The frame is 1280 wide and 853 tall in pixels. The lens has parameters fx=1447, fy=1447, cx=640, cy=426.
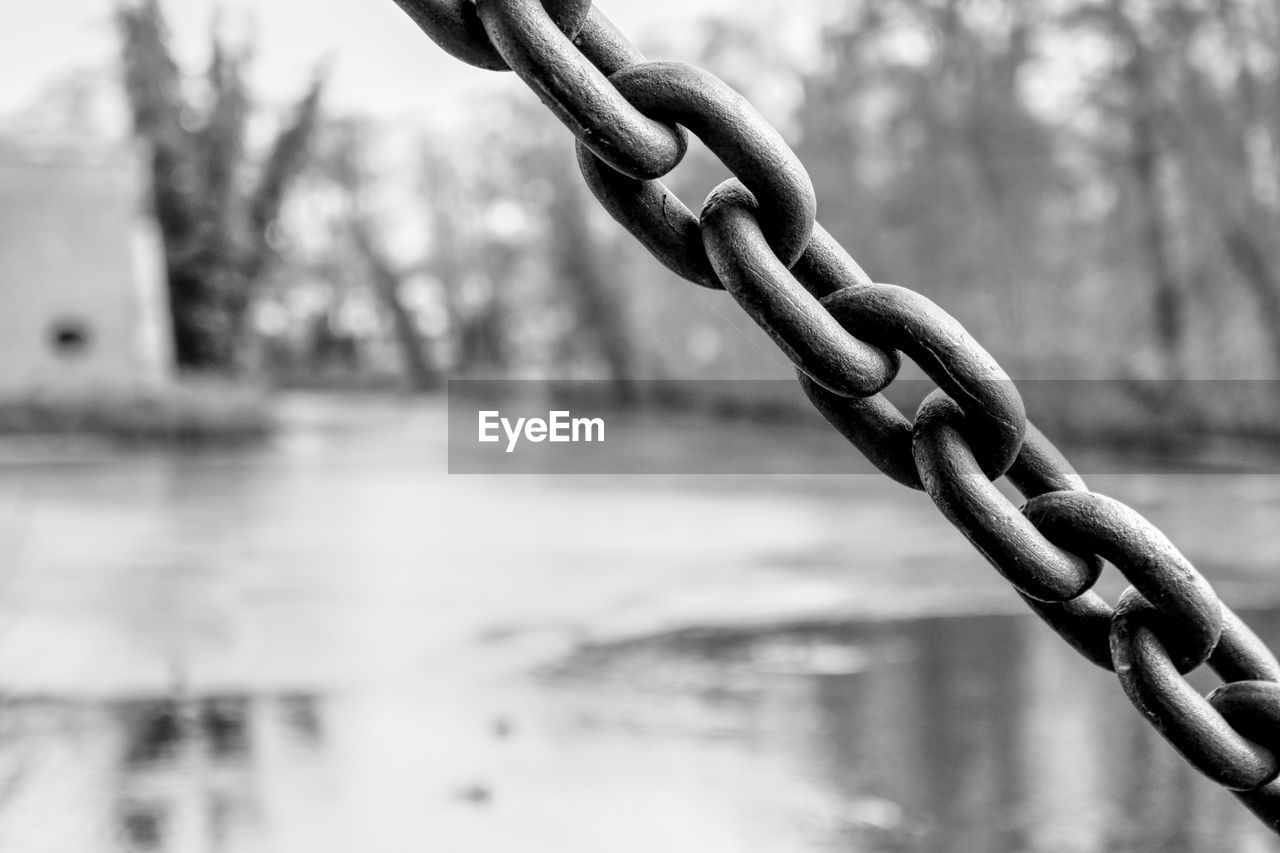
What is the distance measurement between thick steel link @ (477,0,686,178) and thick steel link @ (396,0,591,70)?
2 cm

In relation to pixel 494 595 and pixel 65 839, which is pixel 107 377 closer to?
pixel 494 595

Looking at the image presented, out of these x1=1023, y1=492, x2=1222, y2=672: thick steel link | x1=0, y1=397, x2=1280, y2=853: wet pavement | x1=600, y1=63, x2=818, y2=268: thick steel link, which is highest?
x1=600, y1=63, x2=818, y2=268: thick steel link

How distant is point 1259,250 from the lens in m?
23.1

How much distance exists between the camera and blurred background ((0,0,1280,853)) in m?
5.46

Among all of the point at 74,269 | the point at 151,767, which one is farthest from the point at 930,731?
the point at 74,269

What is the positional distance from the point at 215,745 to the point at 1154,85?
22.1 m

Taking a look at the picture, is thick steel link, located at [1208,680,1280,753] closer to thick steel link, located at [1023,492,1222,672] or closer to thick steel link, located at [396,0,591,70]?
thick steel link, located at [1023,492,1222,672]

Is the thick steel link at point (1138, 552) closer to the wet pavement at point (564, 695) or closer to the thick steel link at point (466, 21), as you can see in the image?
the thick steel link at point (466, 21)

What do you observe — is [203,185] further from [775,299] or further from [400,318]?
[775,299]

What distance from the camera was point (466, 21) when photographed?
97cm

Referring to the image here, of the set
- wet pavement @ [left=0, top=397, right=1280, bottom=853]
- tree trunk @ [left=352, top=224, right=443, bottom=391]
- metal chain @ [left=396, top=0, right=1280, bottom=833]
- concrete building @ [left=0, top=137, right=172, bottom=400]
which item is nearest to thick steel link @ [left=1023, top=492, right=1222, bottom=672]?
metal chain @ [left=396, top=0, right=1280, bottom=833]

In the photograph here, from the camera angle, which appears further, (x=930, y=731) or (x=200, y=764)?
(x=930, y=731)

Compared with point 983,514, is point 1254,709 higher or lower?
lower

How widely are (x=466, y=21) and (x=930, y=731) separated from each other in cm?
577
